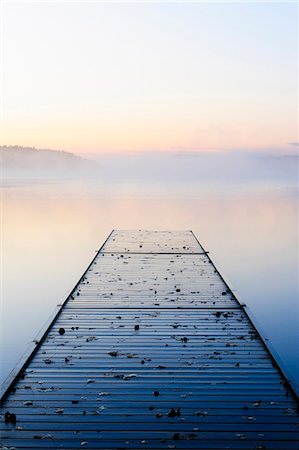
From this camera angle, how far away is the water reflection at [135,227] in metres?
11.6

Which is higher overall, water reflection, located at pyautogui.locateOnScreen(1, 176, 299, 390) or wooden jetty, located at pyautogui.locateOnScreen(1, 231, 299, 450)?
water reflection, located at pyautogui.locateOnScreen(1, 176, 299, 390)

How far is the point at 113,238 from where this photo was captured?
1894cm

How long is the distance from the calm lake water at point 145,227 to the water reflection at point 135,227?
0.8 inches

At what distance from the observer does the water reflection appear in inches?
458

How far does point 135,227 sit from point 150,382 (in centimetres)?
2238

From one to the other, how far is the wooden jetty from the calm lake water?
0.83 metres

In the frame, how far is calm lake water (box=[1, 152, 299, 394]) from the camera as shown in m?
11.5

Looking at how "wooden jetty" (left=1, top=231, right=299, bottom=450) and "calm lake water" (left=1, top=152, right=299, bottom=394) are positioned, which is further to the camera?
"calm lake water" (left=1, top=152, right=299, bottom=394)

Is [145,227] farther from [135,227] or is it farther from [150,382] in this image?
[150,382]

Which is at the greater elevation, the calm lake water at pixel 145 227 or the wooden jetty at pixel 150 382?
the calm lake water at pixel 145 227

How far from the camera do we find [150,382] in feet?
19.3

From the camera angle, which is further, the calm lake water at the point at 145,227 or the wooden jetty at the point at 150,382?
the calm lake water at the point at 145,227

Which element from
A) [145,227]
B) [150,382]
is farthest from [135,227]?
[150,382]

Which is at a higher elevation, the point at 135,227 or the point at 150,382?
the point at 135,227
